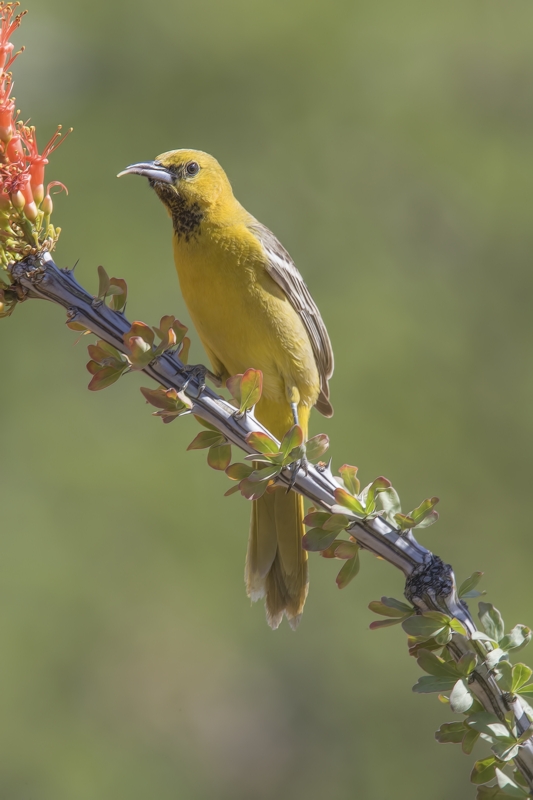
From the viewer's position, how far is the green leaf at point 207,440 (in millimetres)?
1973

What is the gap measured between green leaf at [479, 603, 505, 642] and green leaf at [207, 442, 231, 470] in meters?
0.65

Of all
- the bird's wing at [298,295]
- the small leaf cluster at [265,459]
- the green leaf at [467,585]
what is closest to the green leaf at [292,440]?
the small leaf cluster at [265,459]

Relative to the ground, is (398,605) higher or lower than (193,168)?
lower

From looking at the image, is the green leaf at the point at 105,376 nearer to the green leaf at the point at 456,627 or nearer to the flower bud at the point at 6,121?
the flower bud at the point at 6,121

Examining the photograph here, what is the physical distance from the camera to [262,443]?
1.88m

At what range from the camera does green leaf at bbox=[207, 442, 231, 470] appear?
1.94 m

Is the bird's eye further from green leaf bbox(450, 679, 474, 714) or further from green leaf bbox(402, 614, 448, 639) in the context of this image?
green leaf bbox(450, 679, 474, 714)

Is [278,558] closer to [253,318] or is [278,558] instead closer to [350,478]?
[253,318]

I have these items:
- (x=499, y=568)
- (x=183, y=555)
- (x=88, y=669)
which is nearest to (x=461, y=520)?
(x=499, y=568)

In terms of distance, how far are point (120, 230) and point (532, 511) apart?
18.0ft

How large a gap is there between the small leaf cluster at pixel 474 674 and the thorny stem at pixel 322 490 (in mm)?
21

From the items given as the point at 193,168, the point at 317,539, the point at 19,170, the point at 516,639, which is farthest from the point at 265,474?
the point at 193,168

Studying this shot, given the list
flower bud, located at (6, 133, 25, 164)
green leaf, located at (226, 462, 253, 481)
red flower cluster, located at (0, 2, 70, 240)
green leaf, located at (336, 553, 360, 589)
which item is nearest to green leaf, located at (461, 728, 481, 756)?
green leaf, located at (336, 553, 360, 589)

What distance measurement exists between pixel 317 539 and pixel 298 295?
8.19ft
